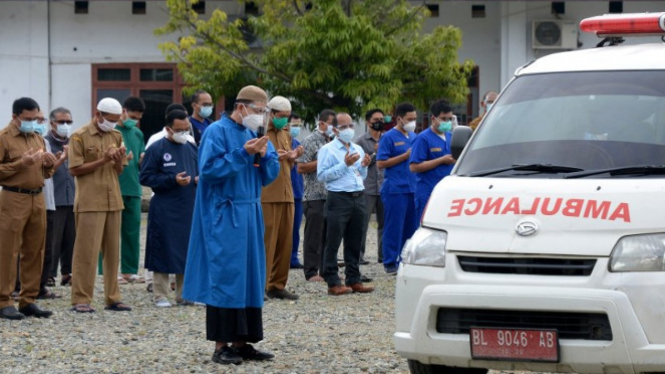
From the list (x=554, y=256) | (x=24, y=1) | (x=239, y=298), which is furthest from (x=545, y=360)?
(x=24, y=1)

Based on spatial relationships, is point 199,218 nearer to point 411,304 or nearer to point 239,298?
point 239,298

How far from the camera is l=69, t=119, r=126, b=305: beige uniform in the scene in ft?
40.2

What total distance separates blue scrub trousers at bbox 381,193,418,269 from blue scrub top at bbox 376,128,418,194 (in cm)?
9

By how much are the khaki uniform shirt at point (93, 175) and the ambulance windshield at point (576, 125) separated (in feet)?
17.2

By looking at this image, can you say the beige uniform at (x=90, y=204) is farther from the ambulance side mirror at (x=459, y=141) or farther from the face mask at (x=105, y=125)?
the ambulance side mirror at (x=459, y=141)

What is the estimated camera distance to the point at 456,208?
284 inches

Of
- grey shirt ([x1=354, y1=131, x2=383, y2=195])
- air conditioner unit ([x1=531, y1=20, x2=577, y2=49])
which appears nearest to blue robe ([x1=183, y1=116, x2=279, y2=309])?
grey shirt ([x1=354, y1=131, x2=383, y2=195])

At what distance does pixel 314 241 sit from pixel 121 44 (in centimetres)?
1838

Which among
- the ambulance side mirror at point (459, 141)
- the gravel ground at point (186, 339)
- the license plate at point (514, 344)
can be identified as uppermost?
the ambulance side mirror at point (459, 141)

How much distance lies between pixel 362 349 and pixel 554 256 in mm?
3497

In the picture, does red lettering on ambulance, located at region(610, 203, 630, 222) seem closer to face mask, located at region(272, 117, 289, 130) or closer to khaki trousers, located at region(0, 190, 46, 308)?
face mask, located at region(272, 117, 289, 130)

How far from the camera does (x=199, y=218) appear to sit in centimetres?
945

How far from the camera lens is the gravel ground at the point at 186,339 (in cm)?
938

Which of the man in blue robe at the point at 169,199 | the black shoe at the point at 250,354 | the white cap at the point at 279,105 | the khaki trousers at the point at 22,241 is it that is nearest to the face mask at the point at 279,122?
the white cap at the point at 279,105
